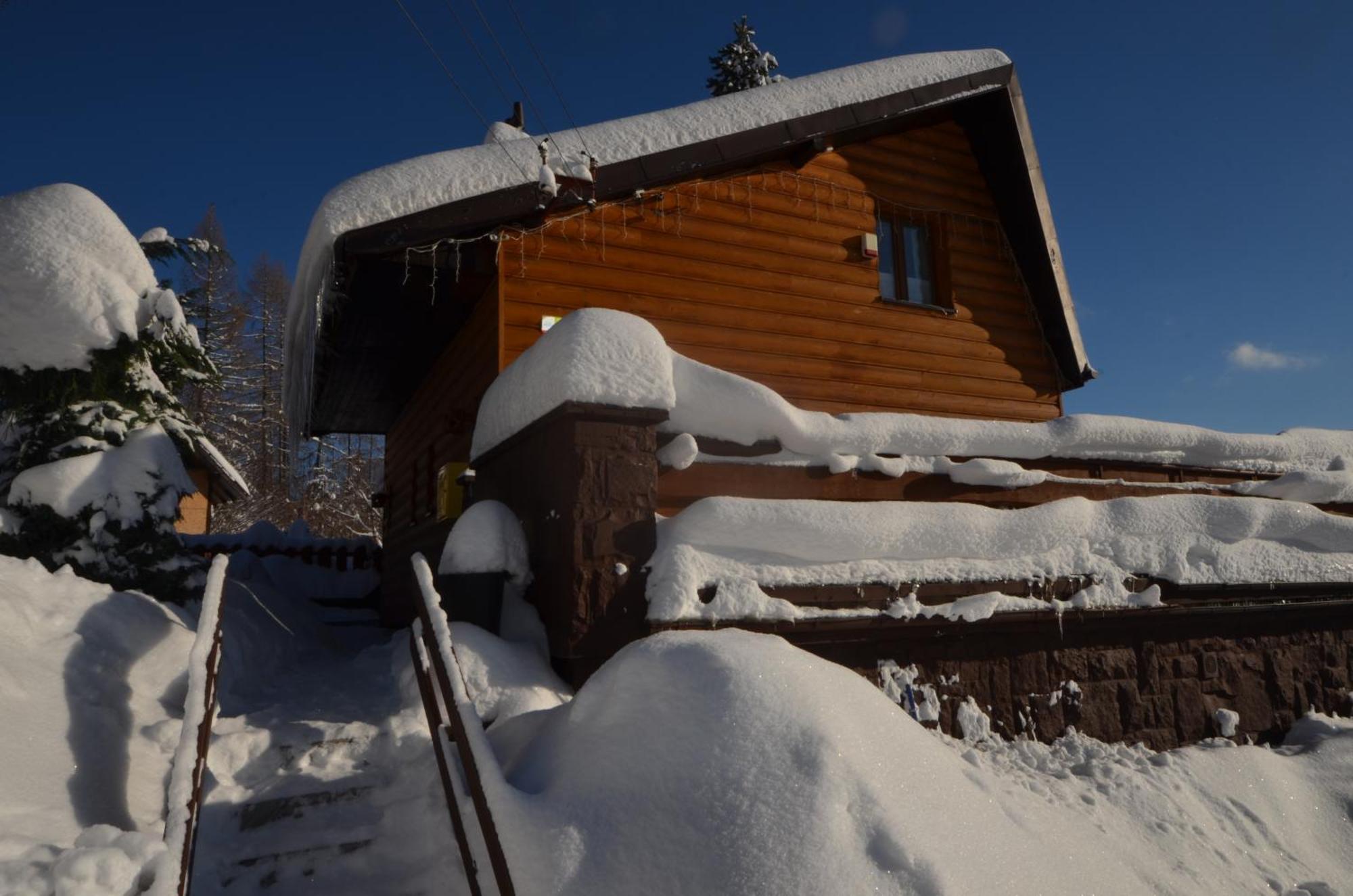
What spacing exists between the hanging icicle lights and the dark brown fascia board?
109 millimetres

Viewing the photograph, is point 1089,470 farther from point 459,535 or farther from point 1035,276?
point 459,535

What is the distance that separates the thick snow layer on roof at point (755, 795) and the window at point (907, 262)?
21.7 ft

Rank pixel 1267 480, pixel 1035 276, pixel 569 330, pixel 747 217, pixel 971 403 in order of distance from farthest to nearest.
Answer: pixel 1035 276, pixel 971 403, pixel 747 217, pixel 1267 480, pixel 569 330

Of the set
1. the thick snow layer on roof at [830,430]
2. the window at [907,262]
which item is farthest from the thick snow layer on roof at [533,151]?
the thick snow layer on roof at [830,430]

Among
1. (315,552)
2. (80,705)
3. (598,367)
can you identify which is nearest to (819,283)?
(598,367)

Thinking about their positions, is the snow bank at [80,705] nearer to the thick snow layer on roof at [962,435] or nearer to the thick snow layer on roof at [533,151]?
the thick snow layer on roof at [533,151]

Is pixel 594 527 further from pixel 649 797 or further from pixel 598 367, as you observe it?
pixel 649 797

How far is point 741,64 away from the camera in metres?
23.3

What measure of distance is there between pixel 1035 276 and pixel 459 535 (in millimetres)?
7956

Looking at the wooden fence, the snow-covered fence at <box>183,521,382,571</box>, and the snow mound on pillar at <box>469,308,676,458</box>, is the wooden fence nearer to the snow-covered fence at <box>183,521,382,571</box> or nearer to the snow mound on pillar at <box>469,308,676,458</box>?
the snow-covered fence at <box>183,521,382,571</box>

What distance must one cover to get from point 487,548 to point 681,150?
4466mm

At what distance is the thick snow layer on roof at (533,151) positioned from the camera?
6191 millimetres

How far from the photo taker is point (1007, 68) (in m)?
9.41

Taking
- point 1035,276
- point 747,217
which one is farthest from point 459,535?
point 1035,276
